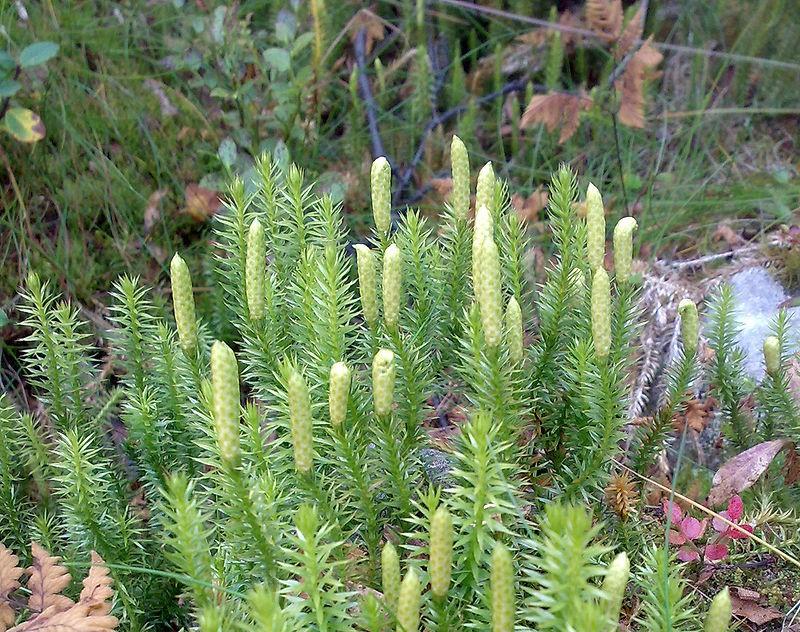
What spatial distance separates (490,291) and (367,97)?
2318 millimetres

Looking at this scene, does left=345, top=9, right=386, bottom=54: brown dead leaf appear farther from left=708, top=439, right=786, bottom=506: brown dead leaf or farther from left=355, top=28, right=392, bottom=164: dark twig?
left=708, top=439, right=786, bottom=506: brown dead leaf

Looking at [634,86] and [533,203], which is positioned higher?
[634,86]

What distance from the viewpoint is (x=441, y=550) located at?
1.29 meters

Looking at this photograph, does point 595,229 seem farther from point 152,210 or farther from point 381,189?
point 152,210

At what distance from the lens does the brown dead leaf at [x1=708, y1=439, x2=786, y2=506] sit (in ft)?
6.56

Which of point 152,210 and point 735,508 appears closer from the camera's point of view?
point 735,508

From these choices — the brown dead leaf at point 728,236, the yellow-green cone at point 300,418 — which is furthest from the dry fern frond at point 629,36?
the yellow-green cone at point 300,418

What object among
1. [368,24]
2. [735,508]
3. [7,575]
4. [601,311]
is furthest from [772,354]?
[368,24]

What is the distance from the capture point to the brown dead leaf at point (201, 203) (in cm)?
312

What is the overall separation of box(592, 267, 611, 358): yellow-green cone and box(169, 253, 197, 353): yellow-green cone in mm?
802

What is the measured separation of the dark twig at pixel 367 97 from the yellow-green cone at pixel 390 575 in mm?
2348

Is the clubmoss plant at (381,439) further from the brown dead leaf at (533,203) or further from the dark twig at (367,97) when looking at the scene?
the dark twig at (367,97)

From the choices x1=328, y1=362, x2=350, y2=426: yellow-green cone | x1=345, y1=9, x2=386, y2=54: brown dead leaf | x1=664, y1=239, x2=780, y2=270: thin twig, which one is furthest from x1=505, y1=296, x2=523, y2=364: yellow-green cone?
x1=345, y1=9, x2=386, y2=54: brown dead leaf

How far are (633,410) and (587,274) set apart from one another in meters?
0.75
